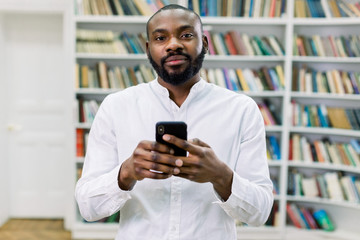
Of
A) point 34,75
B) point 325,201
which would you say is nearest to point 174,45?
point 325,201

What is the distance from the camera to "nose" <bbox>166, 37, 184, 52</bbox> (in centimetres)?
104

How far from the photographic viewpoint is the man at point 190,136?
3.17 feet

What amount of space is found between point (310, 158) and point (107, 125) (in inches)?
101

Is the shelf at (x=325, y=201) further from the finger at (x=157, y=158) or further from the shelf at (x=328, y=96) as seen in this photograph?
the finger at (x=157, y=158)

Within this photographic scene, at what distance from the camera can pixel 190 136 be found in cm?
109

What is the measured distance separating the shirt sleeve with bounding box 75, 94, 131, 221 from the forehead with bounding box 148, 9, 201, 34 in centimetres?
29

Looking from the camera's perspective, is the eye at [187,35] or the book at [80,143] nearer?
the eye at [187,35]

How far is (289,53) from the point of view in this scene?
3105 millimetres

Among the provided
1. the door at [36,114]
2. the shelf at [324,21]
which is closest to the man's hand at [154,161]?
the shelf at [324,21]

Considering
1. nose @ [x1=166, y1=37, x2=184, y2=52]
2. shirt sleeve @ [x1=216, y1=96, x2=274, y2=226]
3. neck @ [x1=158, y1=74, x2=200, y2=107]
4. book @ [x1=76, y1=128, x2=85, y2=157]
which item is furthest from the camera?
book @ [x1=76, y1=128, x2=85, y2=157]

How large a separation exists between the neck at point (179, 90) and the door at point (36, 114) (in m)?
2.70

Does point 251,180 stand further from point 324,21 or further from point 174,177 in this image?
point 324,21

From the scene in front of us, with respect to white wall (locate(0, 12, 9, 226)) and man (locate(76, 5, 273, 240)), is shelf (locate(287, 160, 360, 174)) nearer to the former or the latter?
man (locate(76, 5, 273, 240))

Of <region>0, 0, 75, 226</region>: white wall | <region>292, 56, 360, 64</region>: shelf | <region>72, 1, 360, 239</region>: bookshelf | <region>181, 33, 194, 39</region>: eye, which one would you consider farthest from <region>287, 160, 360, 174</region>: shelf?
<region>181, 33, 194, 39</region>: eye
